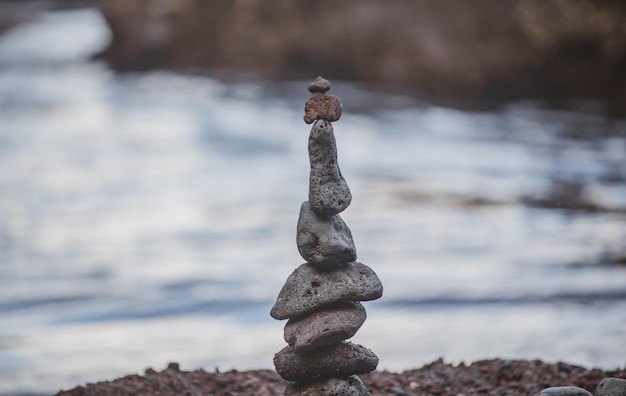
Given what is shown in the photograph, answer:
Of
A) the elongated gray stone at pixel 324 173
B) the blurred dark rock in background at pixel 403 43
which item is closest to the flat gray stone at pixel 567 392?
the elongated gray stone at pixel 324 173

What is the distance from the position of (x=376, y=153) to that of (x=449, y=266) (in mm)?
6737

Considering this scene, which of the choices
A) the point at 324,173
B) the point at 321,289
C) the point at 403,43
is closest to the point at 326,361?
the point at 321,289

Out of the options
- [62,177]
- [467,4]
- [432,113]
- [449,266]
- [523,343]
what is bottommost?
[523,343]

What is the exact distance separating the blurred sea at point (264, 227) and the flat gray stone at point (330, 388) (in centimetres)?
235

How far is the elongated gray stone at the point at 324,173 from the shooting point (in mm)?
4164

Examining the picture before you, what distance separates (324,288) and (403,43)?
1940 cm

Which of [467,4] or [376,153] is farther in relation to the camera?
[467,4]

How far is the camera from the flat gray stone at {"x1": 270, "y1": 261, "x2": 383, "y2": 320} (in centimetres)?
419

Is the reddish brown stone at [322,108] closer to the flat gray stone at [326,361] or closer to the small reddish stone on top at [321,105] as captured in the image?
the small reddish stone on top at [321,105]

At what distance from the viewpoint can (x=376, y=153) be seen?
1633 centimetres

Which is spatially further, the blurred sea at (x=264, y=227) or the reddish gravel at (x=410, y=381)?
the blurred sea at (x=264, y=227)

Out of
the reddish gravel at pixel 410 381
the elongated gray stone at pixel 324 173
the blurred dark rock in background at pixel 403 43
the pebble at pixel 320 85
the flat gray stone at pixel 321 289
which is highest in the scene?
the blurred dark rock in background at pixel 403 43

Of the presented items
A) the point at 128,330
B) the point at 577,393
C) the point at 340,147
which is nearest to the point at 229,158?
the point at 340,147

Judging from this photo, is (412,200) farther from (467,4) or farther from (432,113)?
(467,4)
